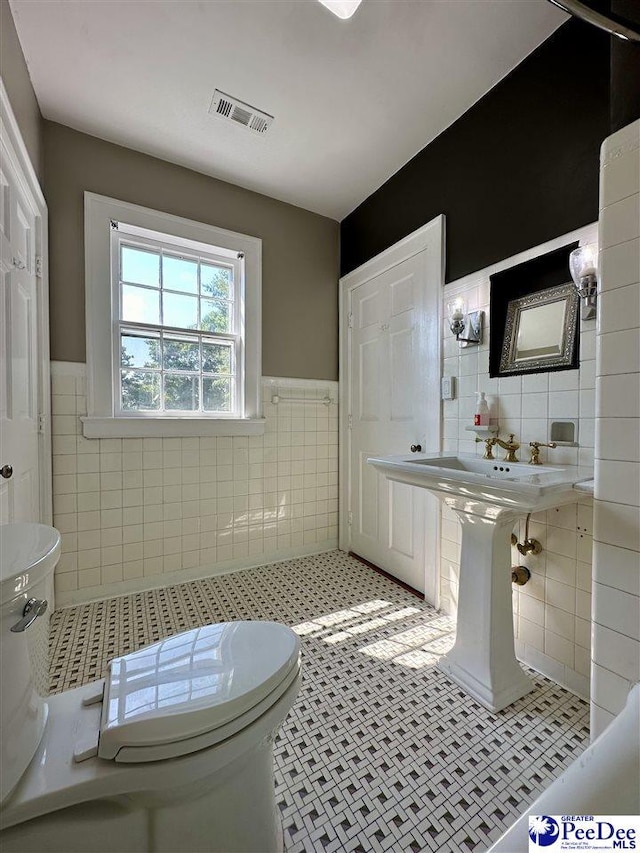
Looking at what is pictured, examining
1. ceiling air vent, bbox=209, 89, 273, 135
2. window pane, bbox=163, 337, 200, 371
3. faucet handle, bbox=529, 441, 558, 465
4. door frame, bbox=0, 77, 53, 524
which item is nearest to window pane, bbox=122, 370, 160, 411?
window pane, bbox=163, 337, 200, 371

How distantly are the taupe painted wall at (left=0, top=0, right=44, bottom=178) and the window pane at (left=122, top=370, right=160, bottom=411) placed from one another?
Answer: 1063mm

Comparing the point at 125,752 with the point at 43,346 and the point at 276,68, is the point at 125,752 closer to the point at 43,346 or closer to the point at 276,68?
the point at 43,346

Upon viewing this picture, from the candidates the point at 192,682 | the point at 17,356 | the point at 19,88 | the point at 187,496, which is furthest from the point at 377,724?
the point at 19,88

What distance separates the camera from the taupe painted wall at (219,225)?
6.49 ft

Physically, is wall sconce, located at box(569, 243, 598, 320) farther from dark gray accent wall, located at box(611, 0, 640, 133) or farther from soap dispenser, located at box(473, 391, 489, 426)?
soap dispenser, located at box(473, 391, 489, 426)

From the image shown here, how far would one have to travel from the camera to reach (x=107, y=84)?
1.72 meters

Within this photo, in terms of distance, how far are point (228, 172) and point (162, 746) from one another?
9.11ft

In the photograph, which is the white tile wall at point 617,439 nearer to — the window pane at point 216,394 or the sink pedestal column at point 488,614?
the sink pedestal column at point 488,614

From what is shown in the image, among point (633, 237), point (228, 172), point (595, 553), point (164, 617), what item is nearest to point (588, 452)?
point (595, 553)

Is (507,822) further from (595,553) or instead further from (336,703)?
(595,553)

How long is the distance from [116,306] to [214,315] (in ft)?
1.93

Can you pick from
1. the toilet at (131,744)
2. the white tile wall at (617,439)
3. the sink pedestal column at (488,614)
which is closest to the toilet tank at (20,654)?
the toilet at (131,744)

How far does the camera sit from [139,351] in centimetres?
225

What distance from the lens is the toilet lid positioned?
68 cm
